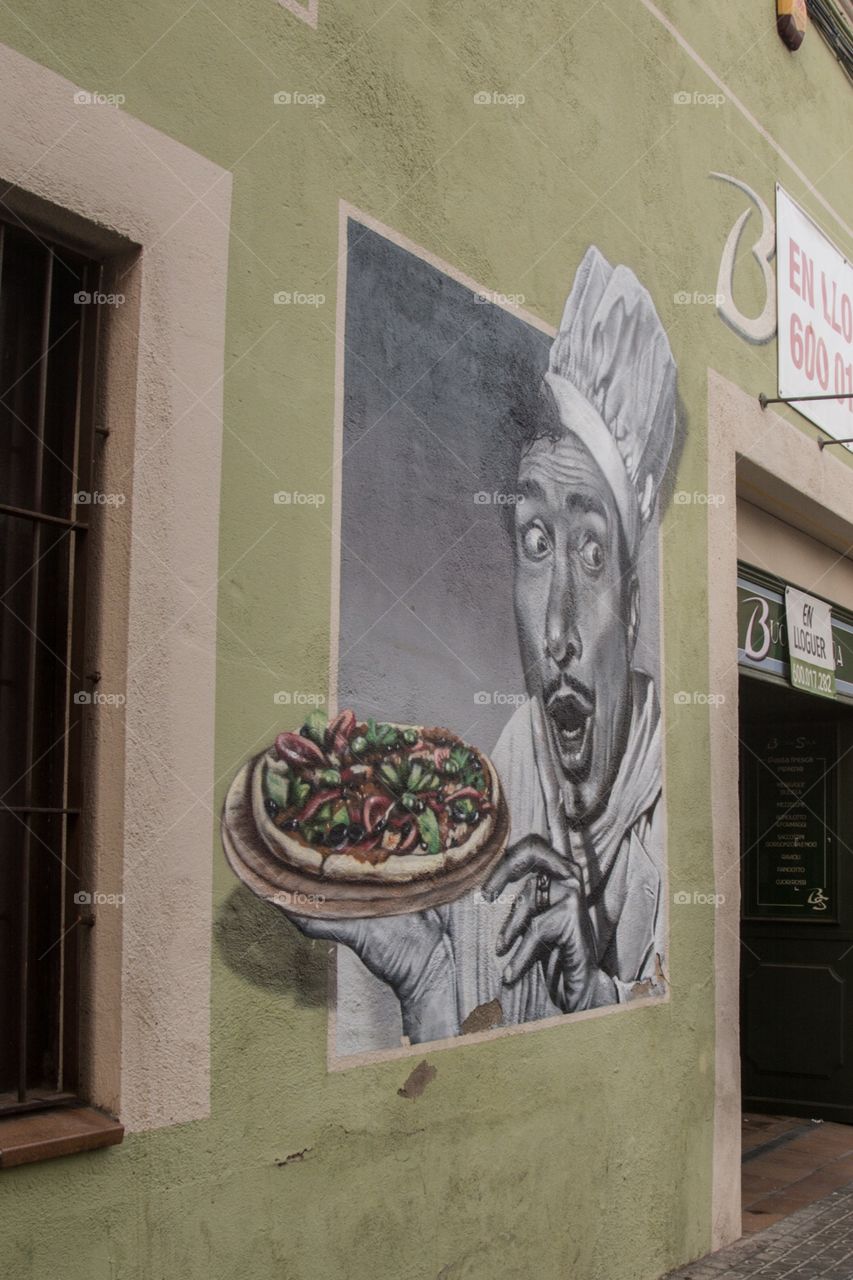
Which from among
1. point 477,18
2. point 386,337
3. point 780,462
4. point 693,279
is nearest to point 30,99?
point 386,337

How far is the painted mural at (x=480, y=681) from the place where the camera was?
15.3 feet

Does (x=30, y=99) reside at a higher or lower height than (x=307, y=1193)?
higher

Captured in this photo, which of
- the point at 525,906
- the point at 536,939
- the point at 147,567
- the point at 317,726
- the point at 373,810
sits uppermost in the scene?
the point at 147,567

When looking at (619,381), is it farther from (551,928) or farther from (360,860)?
(360,860)

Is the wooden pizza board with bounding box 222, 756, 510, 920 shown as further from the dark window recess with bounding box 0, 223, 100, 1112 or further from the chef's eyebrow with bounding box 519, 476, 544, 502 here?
the chef's eyebrow with bounding box 519, 476, 544, 502

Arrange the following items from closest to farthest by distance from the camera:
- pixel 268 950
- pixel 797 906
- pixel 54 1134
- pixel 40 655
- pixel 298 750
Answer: pixel 54 1134 < pixel 40 655 < pixel 268 950 < pixel 298 750 < pixel 797 906

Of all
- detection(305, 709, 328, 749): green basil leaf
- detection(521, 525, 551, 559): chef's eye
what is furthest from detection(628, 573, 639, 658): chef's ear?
detection(305, 709, 328, 749): green basil leaf

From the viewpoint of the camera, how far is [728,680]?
7.37m

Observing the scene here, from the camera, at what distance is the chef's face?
5.80m

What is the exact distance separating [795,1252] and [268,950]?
145 inches

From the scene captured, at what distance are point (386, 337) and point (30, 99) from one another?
5.30ft

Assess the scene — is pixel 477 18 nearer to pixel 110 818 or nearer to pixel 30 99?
pixel 30 99

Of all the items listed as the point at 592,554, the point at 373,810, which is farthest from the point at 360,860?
the point at 592,554

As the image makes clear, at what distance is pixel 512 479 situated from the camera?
5695 mm
